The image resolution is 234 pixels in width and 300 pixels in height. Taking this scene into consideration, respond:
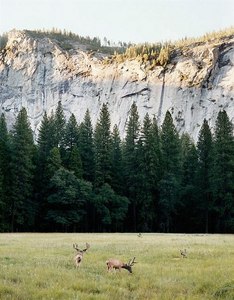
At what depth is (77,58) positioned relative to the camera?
158m

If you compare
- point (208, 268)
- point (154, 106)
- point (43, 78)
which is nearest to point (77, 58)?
point (43, 78)

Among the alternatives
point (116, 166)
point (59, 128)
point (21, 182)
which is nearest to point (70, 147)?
point (59, 128)

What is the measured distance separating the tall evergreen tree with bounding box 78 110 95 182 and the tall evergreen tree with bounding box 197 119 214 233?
16595 millimetres

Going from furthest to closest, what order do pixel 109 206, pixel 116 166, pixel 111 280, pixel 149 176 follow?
1. pixel 116 166
2. pixel 149 176
3. pixel 109 206
4. pixel 111 280

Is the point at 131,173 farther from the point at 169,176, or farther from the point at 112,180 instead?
the point at 169,176

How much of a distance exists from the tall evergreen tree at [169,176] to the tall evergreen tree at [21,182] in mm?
18849

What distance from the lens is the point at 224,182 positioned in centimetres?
6359

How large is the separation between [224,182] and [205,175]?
4854 millimetres

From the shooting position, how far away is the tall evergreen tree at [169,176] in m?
66.8

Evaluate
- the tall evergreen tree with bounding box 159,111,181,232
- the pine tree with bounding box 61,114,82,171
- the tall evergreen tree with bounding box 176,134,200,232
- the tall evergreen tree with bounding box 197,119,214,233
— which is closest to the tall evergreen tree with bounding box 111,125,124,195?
the pine tree with bounding box 61,114,82,171

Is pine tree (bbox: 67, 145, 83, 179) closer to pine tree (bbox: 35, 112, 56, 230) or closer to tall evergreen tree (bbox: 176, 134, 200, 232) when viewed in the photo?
pine tree (bbox: 35, 112, 56, 230)

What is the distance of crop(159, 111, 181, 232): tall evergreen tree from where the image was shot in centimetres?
6681

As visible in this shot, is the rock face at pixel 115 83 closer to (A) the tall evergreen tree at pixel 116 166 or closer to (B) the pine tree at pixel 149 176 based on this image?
(A) the tall evergreen tree at pixel 116 166

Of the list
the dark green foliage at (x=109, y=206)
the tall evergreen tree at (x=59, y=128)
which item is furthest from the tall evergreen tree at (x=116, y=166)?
the tall evergreen tree at (x=59, y=128)
